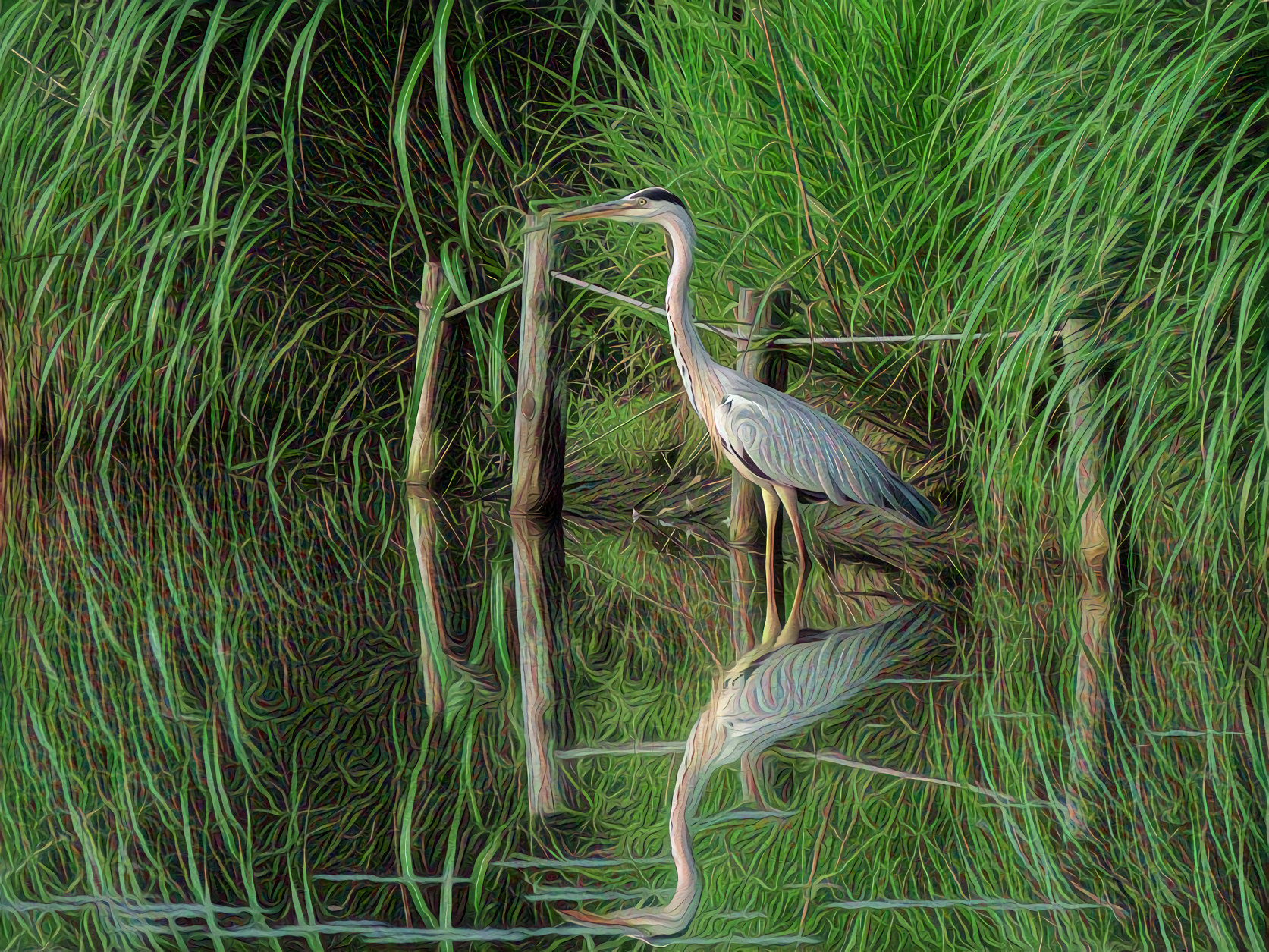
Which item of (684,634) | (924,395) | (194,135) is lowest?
(684,634)

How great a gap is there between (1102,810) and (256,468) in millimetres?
5433

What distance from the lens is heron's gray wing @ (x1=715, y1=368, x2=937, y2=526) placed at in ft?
12.6

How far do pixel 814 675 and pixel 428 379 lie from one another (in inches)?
124

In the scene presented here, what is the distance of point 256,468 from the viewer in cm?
666

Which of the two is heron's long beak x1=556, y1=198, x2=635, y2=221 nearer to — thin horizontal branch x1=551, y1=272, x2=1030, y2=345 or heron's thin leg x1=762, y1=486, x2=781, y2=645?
thin horizontal branch x1=551, y1=272, x2=1030, y2=345

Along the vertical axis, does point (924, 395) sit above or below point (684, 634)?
above

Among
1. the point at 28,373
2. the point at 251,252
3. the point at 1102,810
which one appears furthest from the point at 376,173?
the point at 1102,810

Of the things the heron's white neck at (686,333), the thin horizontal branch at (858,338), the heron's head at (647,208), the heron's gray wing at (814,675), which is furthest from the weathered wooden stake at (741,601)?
the heron's head at (647,208)

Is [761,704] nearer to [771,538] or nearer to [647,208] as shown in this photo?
[771,538]

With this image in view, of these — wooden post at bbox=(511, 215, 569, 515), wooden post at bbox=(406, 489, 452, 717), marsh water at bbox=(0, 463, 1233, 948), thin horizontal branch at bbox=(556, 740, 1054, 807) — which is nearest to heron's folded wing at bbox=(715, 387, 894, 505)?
marsh water at bbox=(0, 463, 1233, 948)

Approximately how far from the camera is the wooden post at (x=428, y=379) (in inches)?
Answer: 205

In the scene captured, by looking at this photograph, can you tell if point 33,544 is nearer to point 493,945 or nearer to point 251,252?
point 251,252

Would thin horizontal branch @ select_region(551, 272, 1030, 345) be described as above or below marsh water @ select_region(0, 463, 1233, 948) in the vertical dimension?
above

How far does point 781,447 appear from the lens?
3820 millimetres
